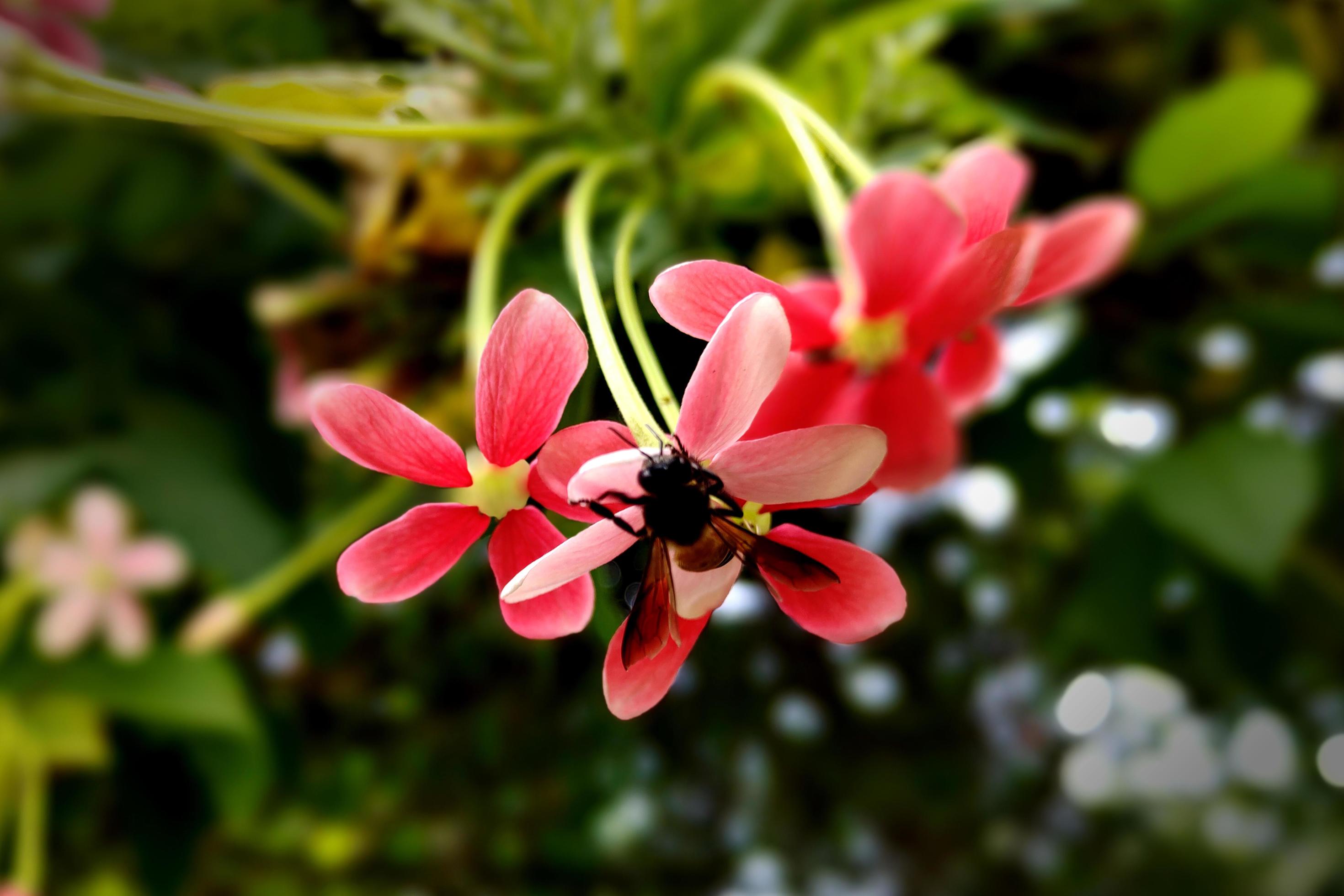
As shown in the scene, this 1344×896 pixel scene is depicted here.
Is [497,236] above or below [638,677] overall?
above

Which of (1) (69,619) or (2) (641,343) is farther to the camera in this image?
(1) (69,619)

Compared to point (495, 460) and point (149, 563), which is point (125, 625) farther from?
point (495, 460)

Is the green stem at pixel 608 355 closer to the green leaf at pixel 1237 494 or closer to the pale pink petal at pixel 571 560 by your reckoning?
the pale pink petal at pixel 571 560

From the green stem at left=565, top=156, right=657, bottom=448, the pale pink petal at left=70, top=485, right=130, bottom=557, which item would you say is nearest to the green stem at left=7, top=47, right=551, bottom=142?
the green stem at left=565, top=156, right=657, bottom=448

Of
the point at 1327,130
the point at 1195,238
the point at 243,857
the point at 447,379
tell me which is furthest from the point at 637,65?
the point at 243,857

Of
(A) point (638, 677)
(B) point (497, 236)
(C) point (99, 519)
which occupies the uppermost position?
(C) point (99, 519)

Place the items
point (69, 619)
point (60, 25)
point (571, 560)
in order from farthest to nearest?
point (69, 619) < point (60, 25) < point (571, 560)

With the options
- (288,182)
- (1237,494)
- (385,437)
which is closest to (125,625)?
(288,182)
